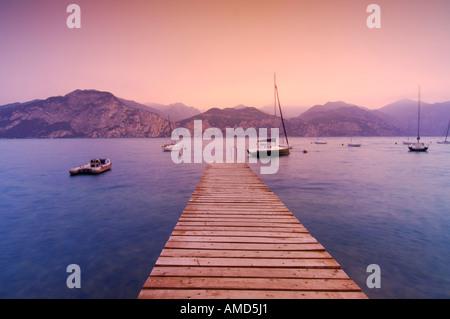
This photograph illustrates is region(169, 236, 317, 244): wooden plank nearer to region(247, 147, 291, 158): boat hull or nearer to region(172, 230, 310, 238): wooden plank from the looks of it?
region(172, 230, 310, 238): wooden plank

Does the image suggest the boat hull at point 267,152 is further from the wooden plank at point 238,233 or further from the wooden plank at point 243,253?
the wooden plank at point 243,253

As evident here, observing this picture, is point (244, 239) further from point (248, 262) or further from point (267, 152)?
point (267, 152)

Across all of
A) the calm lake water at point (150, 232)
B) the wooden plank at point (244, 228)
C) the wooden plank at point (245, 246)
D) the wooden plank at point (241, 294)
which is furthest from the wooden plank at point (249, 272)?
the calm lake water at point (150, 232)

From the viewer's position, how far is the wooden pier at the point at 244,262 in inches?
166

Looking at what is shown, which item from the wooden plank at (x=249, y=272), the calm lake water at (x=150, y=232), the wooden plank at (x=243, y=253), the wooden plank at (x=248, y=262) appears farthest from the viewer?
the calm lake water at (x=150, y=232)

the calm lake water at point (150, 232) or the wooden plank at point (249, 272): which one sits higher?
the wooden plank at point (249, 272)

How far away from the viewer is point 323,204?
53.5 ft

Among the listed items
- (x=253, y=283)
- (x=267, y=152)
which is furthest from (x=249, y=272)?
(x=267, y=152)

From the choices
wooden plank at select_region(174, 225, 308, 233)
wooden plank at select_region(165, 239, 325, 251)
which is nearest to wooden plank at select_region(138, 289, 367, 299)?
wooden plank at select_region(165, 239, 325, 251)

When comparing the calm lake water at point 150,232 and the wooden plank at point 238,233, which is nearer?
the wooden plank at point 238,233

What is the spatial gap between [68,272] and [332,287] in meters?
8.95
